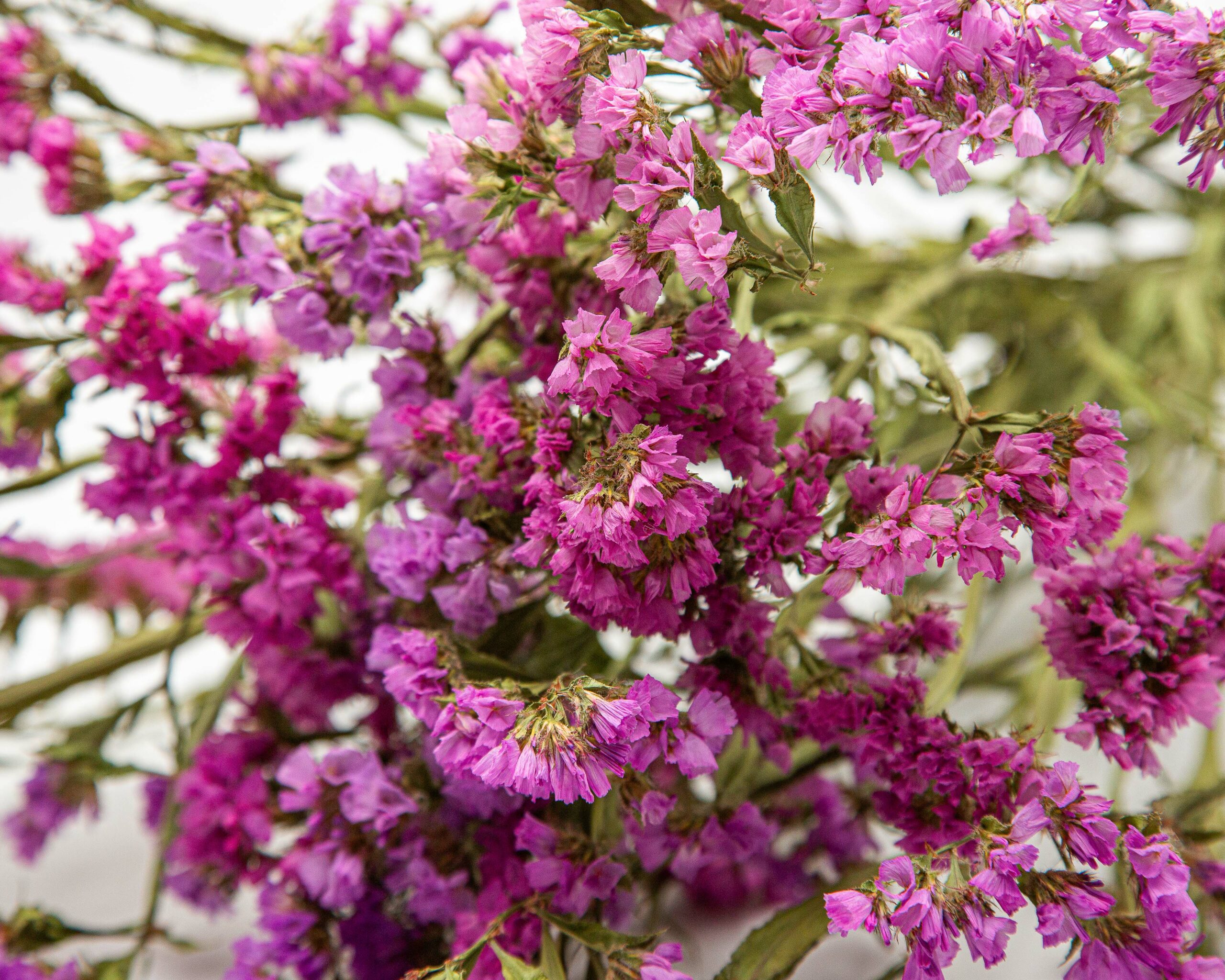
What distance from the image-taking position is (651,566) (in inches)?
11.9

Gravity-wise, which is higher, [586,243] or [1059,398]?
[586,243]

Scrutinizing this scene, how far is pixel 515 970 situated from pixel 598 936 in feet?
0.12

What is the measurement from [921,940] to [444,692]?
0.17m

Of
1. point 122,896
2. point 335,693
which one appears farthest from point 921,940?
point 122,896

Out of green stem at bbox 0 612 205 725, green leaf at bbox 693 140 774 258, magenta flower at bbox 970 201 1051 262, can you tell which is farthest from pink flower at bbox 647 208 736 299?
green stem at bbox 0 612 205 725

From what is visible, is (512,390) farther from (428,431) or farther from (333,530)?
(333,530)

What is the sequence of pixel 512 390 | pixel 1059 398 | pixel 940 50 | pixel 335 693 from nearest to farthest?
pixel 940 50
pixel 512 390
pixel 335 693
pixel 1059 398

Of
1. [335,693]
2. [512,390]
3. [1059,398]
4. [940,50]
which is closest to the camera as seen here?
[940,50]

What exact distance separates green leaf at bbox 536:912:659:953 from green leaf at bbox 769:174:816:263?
0.77ft

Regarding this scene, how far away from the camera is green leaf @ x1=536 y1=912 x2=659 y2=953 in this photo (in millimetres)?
343

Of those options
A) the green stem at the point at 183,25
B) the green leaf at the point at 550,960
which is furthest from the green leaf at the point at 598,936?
the green stem at the point at 183,25

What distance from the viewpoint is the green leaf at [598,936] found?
0.34 meters

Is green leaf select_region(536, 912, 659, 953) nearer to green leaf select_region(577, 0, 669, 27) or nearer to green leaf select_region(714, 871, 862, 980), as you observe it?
green leaf select_region(714, 871, 862, 980)

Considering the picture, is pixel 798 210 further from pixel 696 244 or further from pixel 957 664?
pixel 957 664
